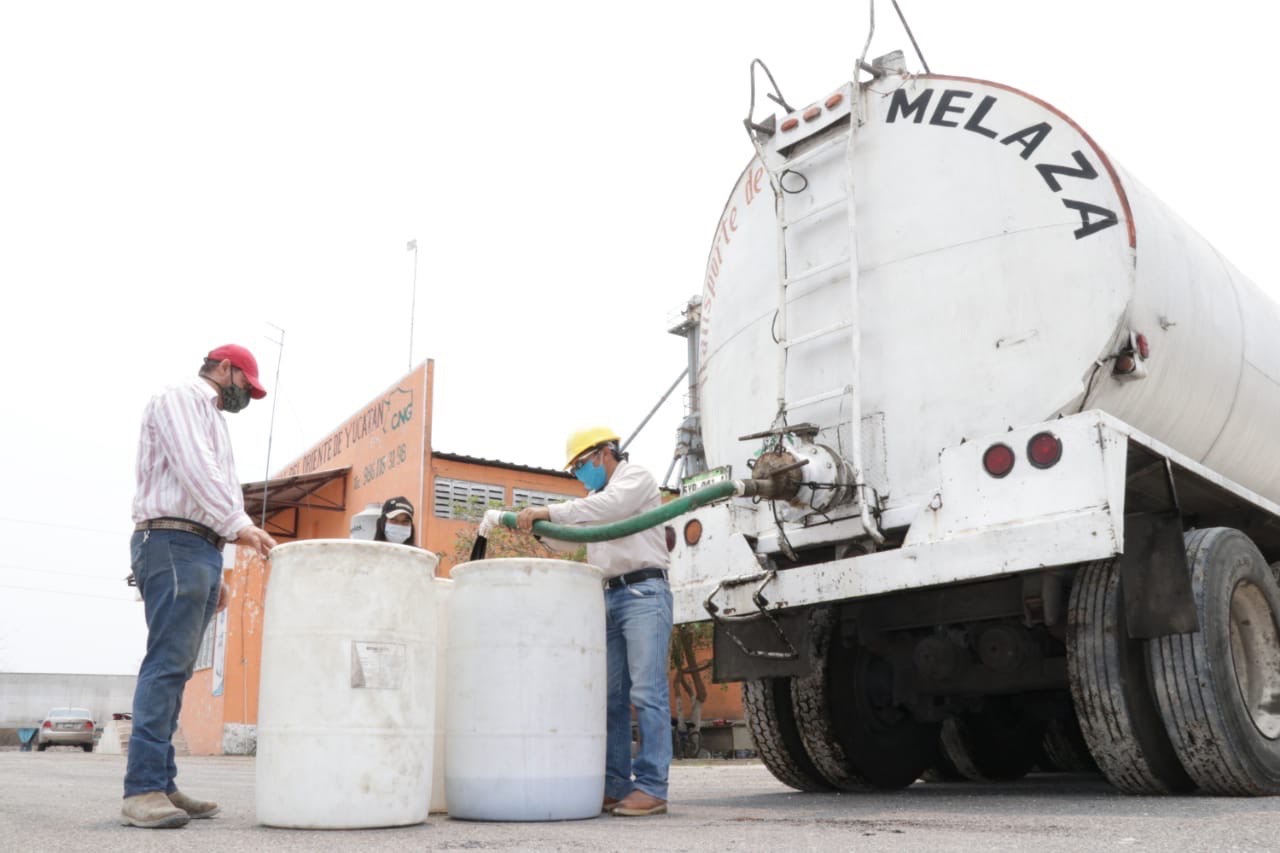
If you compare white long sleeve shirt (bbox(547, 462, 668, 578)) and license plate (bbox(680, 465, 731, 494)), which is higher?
license plate (bbox(680, 465, 731, 494))

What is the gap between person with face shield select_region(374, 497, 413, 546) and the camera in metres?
6.01

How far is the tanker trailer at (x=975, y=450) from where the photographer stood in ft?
14.7

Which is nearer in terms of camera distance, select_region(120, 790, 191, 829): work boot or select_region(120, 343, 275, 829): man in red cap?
select_region(120, 790, 191, 829): work boot

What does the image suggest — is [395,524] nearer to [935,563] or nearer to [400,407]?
[935,563]

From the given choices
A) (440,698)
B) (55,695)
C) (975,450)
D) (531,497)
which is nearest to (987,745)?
(975,450)

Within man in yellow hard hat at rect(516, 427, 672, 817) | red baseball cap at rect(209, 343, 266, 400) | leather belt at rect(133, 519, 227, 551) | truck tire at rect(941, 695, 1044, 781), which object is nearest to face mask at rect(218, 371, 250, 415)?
red baseball cap at rect(209, 343, 266, 400)

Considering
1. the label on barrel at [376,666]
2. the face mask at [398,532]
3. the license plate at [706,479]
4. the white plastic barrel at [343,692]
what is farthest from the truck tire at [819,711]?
the label on barrel at [376,666]

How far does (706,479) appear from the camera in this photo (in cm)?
562

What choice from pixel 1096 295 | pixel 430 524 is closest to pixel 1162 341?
pixel 1096 295

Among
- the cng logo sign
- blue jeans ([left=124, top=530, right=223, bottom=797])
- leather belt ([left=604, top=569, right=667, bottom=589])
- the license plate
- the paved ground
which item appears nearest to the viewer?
the paved ground

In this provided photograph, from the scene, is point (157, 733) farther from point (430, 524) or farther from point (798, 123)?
point (430, 524)

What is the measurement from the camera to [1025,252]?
4.86 meters

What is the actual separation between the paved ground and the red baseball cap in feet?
5.56

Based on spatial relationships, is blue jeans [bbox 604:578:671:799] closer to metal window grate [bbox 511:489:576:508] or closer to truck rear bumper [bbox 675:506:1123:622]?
truck rear bumper [bbox 675:506:1123:622]
